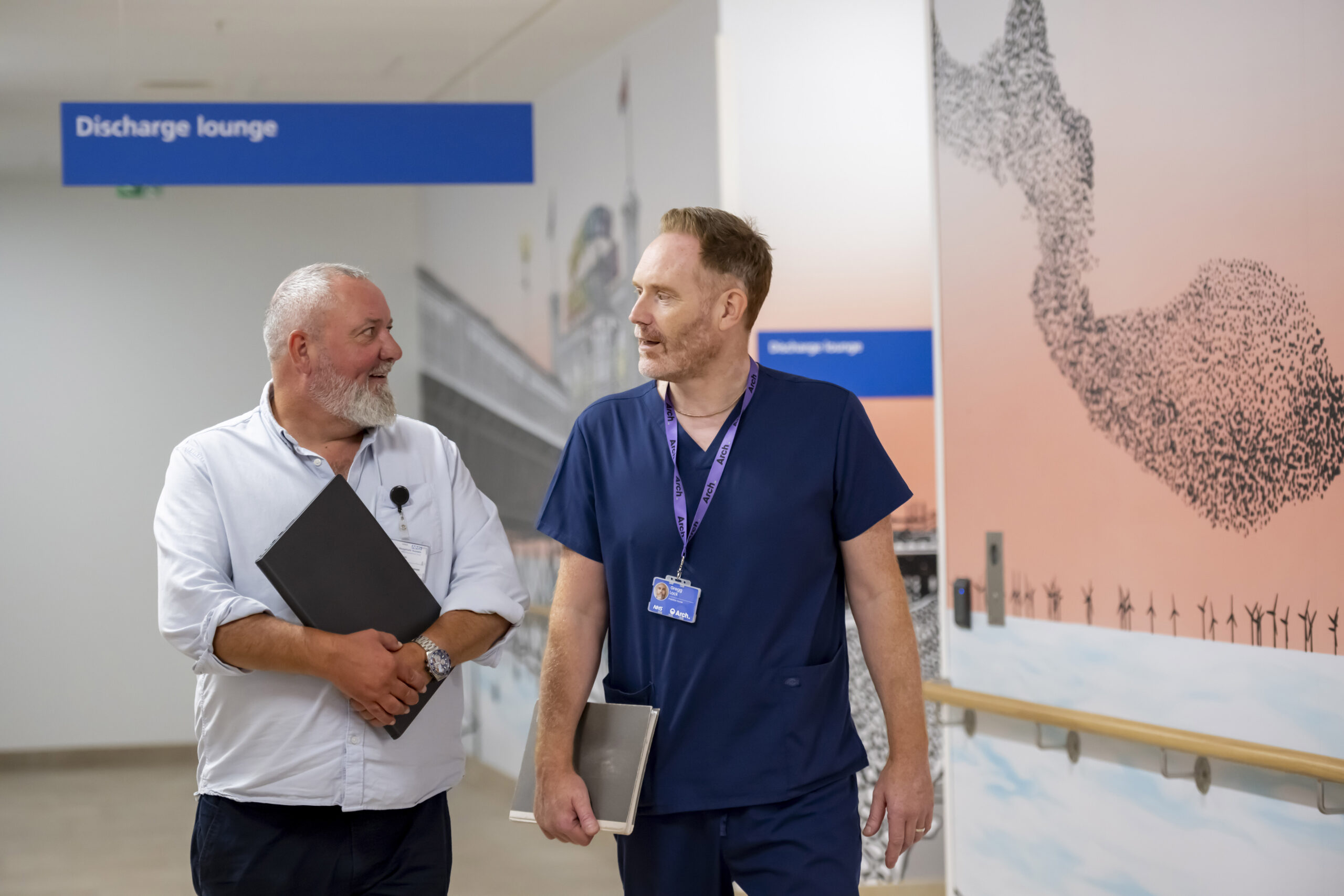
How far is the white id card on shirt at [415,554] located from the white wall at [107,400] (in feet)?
8.60

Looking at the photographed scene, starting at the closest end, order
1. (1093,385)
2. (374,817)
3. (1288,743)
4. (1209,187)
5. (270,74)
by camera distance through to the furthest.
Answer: (374,817), (1288,743), (1209,187), (1093,385), (270,74)

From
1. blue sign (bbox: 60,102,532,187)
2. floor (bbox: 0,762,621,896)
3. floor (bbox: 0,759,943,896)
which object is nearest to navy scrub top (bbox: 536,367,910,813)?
blue sign (bbox: 60,102,532,187)

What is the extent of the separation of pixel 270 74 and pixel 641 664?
369cm

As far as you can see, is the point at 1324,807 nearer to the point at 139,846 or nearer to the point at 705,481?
the point at 705,481

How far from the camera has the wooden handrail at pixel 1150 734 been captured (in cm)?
263

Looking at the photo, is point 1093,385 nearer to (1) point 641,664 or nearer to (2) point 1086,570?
(2) point 1086,570

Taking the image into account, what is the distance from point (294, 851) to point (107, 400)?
288 cm

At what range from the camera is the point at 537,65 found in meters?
4.93

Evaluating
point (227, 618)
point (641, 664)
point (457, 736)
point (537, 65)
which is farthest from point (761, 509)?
point (537, 65)

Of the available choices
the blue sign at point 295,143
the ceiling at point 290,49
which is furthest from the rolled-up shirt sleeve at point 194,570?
the ceiling at point 290,49

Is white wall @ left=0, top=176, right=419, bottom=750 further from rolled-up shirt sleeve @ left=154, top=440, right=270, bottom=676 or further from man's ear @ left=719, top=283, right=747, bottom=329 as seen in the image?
man's ear @ left=719, top=283, right=747, bottom=329

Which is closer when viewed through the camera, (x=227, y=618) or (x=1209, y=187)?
(x=227, y=618)

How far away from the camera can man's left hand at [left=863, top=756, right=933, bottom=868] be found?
2.08 metres

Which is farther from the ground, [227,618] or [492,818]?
[227,618]
